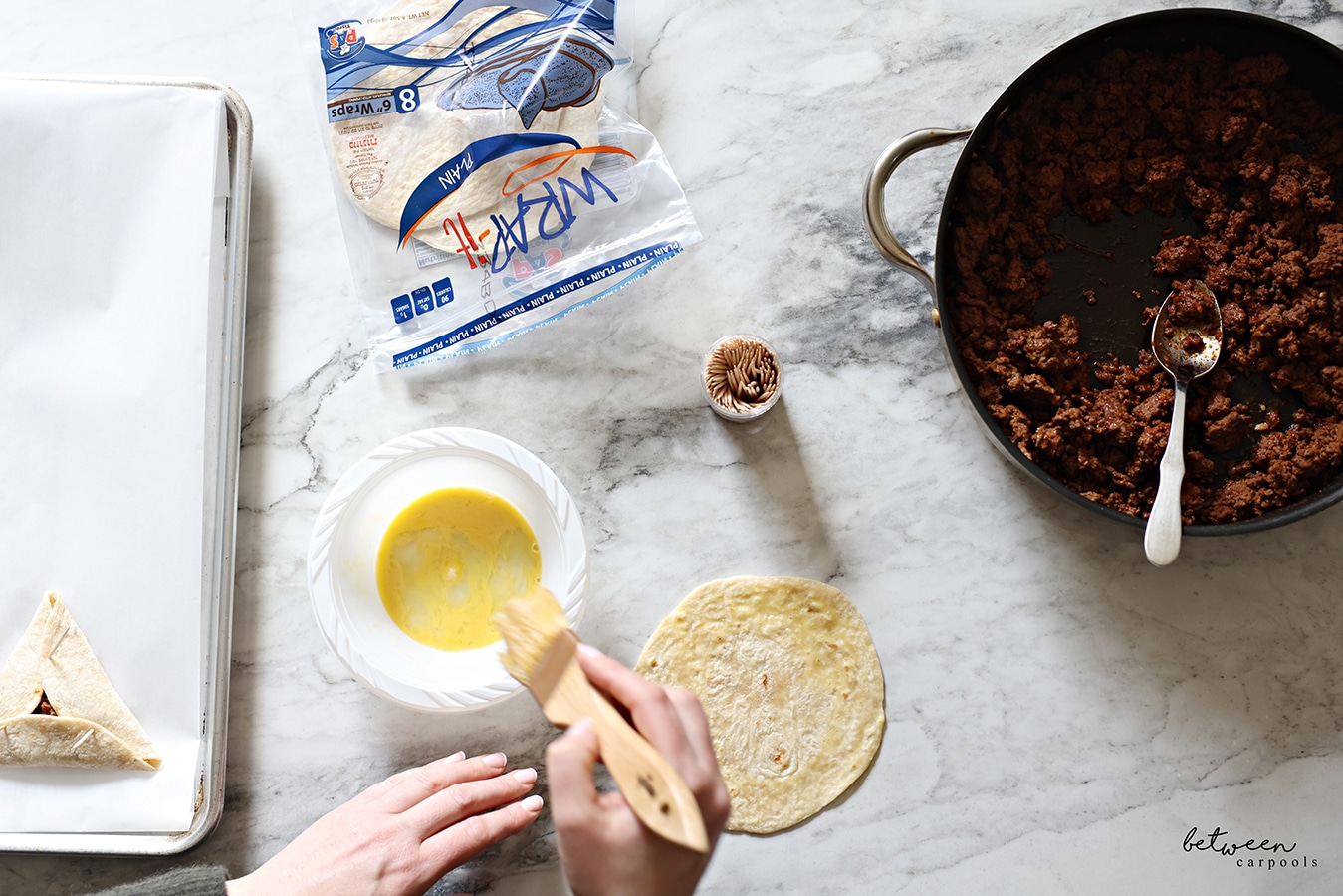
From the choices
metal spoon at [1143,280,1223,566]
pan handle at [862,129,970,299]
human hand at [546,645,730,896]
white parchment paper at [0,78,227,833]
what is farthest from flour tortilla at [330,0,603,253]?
metal spoon at [1143,280,1223,566]

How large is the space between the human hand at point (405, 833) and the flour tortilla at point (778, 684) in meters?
0.28

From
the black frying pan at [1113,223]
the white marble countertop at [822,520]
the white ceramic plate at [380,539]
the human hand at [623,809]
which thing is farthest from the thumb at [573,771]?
the black frying pan at [1113,223]

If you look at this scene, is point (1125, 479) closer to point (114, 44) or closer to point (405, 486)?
point (405, 486)

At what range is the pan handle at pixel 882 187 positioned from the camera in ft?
3.92

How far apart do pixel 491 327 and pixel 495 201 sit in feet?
0.64

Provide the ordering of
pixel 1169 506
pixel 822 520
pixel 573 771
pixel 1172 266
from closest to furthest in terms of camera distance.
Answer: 1. pixel 573 771
2. pixel 1169 506
3. pixel 1172 266
4. pixel 822 520

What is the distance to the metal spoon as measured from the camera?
1191 mm

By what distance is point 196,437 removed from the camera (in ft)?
4.31

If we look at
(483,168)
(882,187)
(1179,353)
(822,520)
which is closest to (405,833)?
(822,520)

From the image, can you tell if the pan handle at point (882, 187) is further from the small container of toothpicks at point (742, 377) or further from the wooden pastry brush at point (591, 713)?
the wooden pastry brush at point (591, 713)

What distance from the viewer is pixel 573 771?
0.83m

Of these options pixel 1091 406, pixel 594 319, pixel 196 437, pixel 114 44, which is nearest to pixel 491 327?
pixel 594 319

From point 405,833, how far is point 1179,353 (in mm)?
1317

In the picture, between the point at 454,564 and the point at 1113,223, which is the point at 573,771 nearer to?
the point at 454,564
